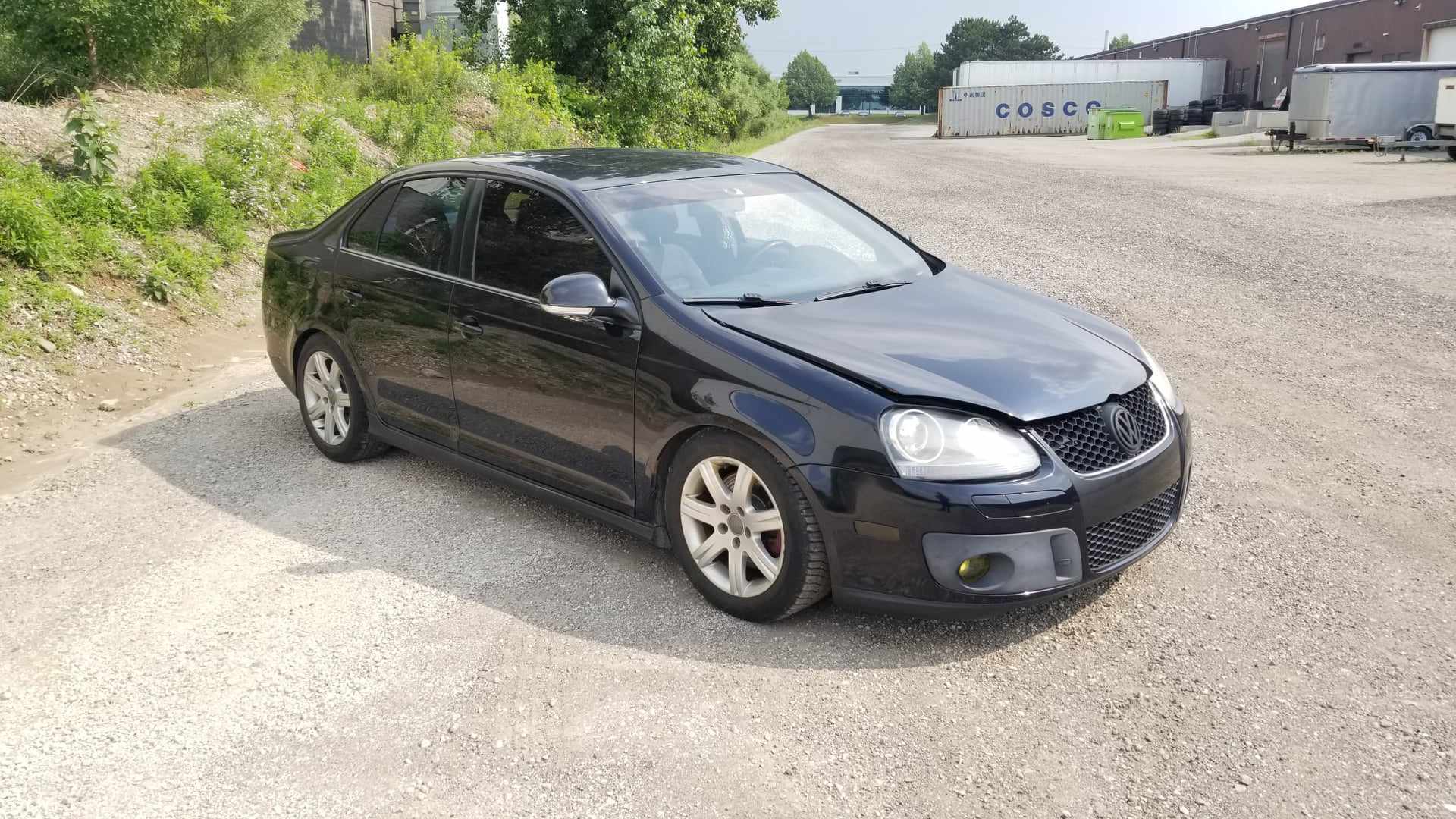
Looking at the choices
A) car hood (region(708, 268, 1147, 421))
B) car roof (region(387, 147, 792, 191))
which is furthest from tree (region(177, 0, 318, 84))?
car hood (region(708, 268, 1147, 421))

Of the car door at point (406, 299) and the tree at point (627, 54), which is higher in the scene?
the tree at point (627, 54)

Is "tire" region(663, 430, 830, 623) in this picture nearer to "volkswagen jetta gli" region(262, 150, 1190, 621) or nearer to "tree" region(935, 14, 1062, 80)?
"volkswagen jetta gli" region(262, 150, 1190, 621)

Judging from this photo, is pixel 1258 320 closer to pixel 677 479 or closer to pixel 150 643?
pixel 677 479

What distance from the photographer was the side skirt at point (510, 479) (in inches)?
172

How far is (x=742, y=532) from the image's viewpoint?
395cm

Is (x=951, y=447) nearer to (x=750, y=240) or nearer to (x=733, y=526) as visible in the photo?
(x=733, y=526)

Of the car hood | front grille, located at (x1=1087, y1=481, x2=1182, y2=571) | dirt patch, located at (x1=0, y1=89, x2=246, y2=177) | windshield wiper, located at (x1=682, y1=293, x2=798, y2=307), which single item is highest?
dirt patch, located at (x1=0, y1=89, x2=246, y2=177)

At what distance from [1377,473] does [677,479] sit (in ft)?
11.3

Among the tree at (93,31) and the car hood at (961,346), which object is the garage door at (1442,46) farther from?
the car hood at (961,346)

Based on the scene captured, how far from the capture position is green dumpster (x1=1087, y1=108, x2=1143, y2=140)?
174 ft

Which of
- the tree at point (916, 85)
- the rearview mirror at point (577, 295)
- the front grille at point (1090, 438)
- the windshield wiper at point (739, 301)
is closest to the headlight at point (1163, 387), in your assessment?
the front grille at point (1090, 438)

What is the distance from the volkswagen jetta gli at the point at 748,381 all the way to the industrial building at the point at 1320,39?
4827 cm

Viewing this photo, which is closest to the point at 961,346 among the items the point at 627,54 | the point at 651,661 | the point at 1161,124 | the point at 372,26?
the point at 651,661

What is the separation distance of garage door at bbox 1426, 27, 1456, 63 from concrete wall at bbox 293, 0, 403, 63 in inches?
1494
